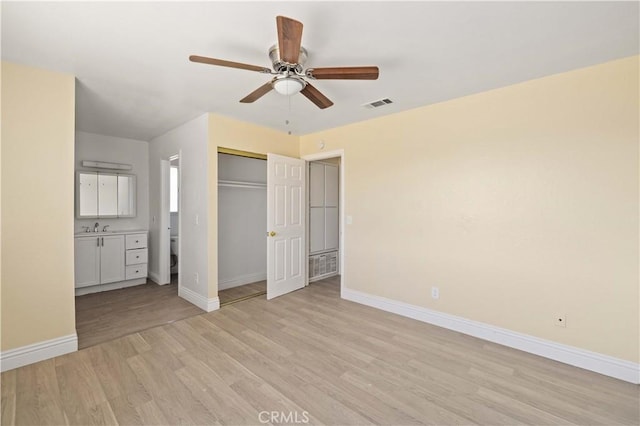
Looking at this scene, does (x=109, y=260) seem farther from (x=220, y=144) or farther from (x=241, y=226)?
(x=220, y=144)

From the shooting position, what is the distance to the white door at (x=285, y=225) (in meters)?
4.04

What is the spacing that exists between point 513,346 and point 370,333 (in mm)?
1351

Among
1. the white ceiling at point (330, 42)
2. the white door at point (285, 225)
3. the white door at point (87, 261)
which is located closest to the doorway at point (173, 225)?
the white door at point (87, 261)

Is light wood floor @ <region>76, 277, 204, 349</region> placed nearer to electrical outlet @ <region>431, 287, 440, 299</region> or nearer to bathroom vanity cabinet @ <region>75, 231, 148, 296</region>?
bathroom vanity cabinet @ <region>75, 231, 148, 296</region>

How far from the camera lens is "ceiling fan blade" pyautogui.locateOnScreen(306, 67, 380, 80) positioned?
6.01ft

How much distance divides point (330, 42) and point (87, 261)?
15.2 feet

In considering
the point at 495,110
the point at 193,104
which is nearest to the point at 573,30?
the point at 495,110

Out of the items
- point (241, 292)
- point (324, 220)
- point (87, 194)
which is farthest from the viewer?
point (324, 220)

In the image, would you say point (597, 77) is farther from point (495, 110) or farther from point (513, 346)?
point (513, 346)

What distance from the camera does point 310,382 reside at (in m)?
2.16

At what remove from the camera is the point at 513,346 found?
8.86 feet

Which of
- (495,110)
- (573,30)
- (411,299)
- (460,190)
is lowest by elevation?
(411,299)

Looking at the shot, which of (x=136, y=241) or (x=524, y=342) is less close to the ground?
(x=136, y=241)

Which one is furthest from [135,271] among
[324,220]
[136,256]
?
[324,220]
